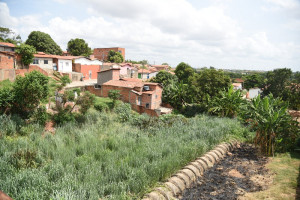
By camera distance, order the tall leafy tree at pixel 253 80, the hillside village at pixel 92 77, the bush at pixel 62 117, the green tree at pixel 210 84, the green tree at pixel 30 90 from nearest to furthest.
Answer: the green tree at pixel 30 90 < the bush at pixel 62 117 < the hillside village at pixel 92 77 < the green tree at pixel 210 84 < the tall leafy tree at pixel 253 80

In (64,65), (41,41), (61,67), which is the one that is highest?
(41,41)

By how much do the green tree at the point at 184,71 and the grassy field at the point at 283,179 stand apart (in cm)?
3716

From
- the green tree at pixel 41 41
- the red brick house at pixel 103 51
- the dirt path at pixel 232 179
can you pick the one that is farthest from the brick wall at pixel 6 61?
the red brick house at pixel 103 51

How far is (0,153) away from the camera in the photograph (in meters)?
5.95

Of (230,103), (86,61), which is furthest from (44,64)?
(230,103)

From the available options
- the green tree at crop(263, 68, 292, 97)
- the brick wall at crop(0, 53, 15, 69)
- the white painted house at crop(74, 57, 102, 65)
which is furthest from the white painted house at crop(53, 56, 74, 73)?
the green tree at crop(263, 68, 292, 97)

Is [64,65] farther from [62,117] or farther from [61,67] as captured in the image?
[62,117]

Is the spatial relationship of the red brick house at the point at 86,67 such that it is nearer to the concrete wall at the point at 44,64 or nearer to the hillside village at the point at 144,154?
the concrete wall at the point at 44,64

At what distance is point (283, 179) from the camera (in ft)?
17.6

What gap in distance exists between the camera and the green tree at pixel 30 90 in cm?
1139

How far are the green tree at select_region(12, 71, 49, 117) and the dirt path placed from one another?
35.0ft

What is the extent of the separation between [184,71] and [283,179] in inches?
1589

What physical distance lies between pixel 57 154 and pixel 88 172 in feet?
6.39

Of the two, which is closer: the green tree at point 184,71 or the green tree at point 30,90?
the green tree at point 30,90
